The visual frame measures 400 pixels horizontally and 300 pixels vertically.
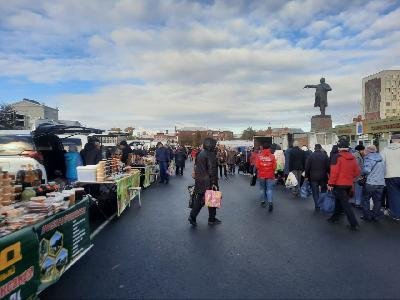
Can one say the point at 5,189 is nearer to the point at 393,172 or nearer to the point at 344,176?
the point at 344,176

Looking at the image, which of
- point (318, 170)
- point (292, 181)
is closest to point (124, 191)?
point (318, 170)

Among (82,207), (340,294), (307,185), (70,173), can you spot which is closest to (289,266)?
(340,294)

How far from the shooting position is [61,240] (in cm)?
495

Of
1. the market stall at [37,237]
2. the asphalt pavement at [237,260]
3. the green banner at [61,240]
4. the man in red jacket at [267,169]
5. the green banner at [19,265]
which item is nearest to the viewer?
the green banner at [19,265]

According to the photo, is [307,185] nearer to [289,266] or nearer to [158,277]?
[289,266]

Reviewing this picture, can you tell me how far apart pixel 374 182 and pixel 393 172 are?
0.48m

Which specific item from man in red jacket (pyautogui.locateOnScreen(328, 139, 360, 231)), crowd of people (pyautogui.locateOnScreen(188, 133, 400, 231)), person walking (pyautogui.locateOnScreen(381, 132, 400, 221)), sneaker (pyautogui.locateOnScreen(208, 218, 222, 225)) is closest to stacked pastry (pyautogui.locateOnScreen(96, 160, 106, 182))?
crowd of people (pyautogui.locateOnScreen(188, 133, 400, 231))

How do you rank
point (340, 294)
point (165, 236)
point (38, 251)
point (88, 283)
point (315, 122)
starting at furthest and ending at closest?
point (315, 122) < point (165, 236) < point (88, 283) < point (340, 294) < point (38, 251)

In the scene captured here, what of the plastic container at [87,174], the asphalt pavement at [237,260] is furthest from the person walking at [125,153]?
the plastic container at [87,174]

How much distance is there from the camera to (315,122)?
28578 mm

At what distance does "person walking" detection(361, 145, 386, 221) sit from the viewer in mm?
8883

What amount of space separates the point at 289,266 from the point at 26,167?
201 inches

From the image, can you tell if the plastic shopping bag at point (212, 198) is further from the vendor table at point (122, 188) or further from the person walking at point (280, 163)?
the person walking at point (280, 163)

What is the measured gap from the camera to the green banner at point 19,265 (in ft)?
11.6
